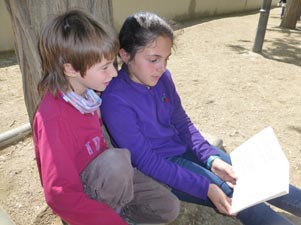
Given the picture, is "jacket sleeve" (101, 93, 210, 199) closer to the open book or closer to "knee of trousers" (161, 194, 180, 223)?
"knee of trousers" (161, 194, 180, 223)

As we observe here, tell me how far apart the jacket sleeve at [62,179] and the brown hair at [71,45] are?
7.0 inches

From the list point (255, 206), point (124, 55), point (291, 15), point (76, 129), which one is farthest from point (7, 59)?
point (291, 15)

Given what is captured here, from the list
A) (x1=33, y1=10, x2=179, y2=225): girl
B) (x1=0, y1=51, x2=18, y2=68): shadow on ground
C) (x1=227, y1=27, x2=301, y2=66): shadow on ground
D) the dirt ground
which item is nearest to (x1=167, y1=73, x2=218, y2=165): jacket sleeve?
the dirt ground

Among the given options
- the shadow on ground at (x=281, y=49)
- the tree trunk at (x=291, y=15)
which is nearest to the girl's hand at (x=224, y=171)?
the shadow on ground at (x=281, y=49)

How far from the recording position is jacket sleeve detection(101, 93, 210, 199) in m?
1.66

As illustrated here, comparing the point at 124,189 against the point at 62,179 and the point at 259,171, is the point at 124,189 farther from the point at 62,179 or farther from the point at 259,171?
the point at 259,171

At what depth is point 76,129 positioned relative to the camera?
4.60ft

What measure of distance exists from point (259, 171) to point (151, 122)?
22.7 inches

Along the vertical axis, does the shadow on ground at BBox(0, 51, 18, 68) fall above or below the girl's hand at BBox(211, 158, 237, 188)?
below

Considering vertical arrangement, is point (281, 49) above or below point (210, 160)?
below

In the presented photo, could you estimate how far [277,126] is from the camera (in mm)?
3490

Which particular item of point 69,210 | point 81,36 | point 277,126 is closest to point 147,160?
point 69,210

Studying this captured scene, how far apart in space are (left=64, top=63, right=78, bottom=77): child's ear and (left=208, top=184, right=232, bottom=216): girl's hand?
2.78ft

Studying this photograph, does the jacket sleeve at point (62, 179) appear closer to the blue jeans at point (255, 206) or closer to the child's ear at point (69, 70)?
the child's ear at point (69, 70)
